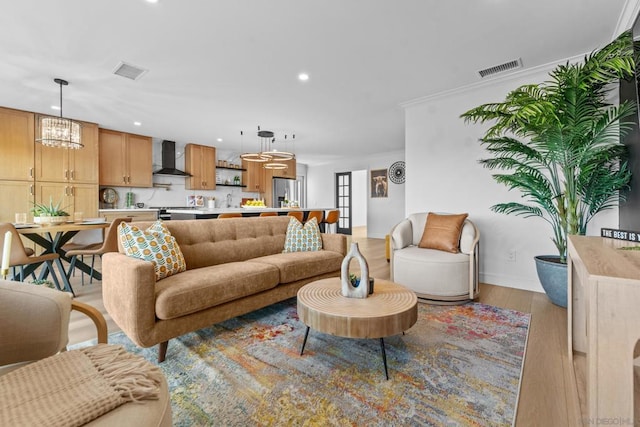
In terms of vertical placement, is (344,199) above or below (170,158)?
below

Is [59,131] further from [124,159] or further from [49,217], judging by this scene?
[124,159]

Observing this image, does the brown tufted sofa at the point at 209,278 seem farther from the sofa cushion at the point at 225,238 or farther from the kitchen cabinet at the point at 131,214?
the kitchen cabinet at the point at 131,214

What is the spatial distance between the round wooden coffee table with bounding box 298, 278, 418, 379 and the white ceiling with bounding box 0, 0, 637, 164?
6.88 feet

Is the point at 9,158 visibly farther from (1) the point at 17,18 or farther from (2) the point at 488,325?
(2) the point at 488,325

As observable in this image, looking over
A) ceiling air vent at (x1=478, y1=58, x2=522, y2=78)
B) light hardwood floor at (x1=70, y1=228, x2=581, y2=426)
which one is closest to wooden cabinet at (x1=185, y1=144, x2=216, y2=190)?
light hardwood floor at (x1=70, y1=228, x2=581, y2=426)

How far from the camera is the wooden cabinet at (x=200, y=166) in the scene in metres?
6.85

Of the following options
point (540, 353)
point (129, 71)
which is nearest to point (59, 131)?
point (129, 71)

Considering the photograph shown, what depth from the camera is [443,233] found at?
314 cm

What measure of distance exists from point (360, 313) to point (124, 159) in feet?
19.9

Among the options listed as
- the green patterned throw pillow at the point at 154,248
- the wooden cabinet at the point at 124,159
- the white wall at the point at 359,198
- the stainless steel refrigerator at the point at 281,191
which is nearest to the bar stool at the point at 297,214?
the stainless steel refrigerator at the point at 281,191

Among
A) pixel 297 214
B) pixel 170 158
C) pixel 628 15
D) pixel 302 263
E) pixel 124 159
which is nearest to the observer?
pixel 628 15

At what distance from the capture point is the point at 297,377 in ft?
5.42

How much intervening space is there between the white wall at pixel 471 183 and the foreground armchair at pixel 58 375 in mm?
3690

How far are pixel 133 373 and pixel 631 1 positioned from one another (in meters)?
3.67
